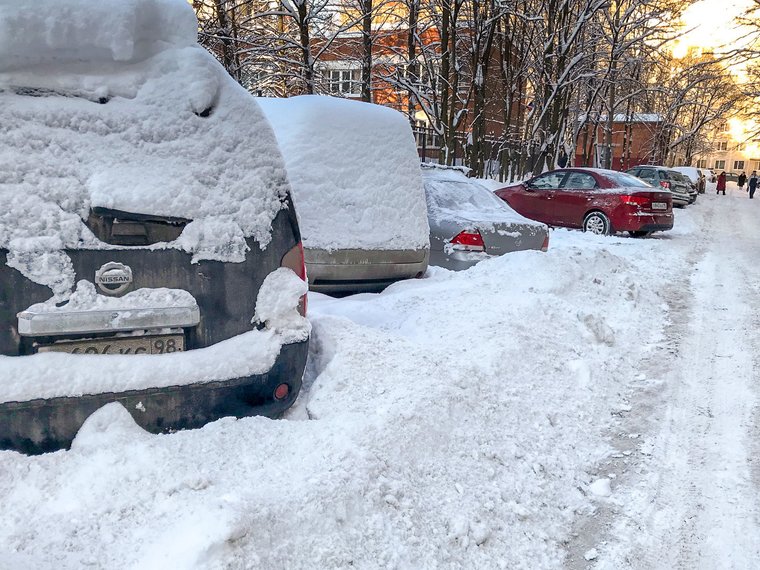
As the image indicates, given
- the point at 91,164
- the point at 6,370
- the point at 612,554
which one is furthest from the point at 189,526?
the point at 612,554

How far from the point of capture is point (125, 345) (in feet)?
7.67

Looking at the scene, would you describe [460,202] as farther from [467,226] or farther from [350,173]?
[350,173]

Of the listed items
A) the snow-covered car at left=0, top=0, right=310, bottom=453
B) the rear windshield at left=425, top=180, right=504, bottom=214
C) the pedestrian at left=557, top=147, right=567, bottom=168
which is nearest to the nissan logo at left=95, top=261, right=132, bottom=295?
the snow-covered car at left=0, top=0, right=310, bottom=453

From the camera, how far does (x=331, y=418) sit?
9.50 feet

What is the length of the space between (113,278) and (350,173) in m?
2.93

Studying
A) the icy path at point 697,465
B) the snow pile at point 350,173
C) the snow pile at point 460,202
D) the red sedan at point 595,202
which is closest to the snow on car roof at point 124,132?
the snow pile at point 350,173

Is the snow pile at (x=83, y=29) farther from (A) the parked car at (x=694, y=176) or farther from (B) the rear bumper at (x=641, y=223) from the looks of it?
(A) the parked car at (x=694, y=176)

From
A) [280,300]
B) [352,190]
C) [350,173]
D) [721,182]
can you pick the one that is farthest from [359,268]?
[721,182]

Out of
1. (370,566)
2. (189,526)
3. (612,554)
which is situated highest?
(189,526)

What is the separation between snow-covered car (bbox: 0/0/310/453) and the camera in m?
2.19

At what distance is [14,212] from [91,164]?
1.12 ft

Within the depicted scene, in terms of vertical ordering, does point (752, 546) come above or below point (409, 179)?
below

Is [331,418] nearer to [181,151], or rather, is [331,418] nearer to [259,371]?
[259,371]

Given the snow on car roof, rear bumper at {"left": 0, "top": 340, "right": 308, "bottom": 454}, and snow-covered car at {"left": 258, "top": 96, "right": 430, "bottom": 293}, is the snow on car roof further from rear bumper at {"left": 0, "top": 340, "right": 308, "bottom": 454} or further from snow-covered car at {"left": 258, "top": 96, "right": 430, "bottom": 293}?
snow-covered car at {"left": 258, "top": 96, "right": 430, "bottom": 293}
